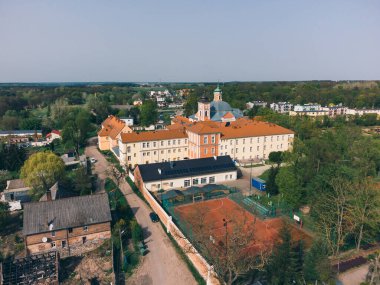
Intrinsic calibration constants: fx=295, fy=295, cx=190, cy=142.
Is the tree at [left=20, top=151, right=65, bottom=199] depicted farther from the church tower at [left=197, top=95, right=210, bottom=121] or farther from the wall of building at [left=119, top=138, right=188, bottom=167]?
the church tower at [left=197, top=95, right=210, bottom=121]

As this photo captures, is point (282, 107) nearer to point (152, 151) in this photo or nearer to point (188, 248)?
point (152, 151)

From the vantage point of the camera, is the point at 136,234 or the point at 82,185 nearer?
the point at 136,234

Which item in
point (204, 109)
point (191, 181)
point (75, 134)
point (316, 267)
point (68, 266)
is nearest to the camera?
point (316, 267)

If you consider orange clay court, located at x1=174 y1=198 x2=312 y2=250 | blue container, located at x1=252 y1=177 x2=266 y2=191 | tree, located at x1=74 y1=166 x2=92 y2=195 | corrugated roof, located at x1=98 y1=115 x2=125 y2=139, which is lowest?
orange clay court, located at x1=174 y1=198 x2=312 y2=250

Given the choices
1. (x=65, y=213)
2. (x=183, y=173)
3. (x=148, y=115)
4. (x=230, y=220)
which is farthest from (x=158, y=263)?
(x=148, y=115)

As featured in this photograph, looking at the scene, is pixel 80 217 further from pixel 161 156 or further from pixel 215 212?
pixel 161 156

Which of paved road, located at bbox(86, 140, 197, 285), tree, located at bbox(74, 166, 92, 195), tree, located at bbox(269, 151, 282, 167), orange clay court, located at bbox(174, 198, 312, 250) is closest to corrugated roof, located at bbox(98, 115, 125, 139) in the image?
tree, located at bbox(74, 166, 92, 195)

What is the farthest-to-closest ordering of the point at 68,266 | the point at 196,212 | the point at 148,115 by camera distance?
1. the point at 148,115
2. the point at 196,212
3. the point at 68,266
